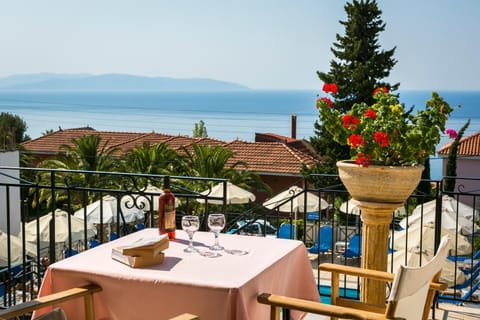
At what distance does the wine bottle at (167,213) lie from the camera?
302cm

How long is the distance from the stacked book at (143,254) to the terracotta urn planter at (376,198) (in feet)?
→ 4.27

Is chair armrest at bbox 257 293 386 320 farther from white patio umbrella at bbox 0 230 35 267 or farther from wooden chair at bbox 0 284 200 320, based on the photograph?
white patio umbrella at bbox 0 230 35 267

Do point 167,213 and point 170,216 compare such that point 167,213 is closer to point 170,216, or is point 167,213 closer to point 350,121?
point 170,216

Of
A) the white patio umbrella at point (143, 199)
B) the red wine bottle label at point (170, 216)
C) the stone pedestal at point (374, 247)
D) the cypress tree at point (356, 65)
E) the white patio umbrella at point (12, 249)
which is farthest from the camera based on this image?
the cypress tree at point (356, 65)

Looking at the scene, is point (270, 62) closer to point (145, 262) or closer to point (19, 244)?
point (19, 244)

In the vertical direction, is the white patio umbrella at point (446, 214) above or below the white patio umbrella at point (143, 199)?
below

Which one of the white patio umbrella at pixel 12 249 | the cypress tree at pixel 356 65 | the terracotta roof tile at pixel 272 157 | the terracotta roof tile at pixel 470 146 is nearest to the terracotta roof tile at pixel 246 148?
the terracotta roof tile at pixel 272 157

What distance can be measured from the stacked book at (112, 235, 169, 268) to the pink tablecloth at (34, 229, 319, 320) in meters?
0.03

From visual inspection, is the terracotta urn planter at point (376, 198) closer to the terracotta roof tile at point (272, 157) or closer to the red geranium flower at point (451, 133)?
the red geranium flower at point (451, 133)

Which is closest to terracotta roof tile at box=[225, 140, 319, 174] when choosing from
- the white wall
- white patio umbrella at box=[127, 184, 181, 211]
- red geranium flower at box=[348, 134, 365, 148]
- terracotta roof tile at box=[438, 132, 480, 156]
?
terracotta roof tile at box=[438, 132, 480, 156]

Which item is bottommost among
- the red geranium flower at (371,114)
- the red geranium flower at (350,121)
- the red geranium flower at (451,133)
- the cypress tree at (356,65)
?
the red geranium flower at (451,133)

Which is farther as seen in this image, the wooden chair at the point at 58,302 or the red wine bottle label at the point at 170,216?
the red wine bottle label at the point at 170,216

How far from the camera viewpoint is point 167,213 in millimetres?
3066

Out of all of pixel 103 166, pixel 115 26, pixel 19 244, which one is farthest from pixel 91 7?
pixel 19 244
